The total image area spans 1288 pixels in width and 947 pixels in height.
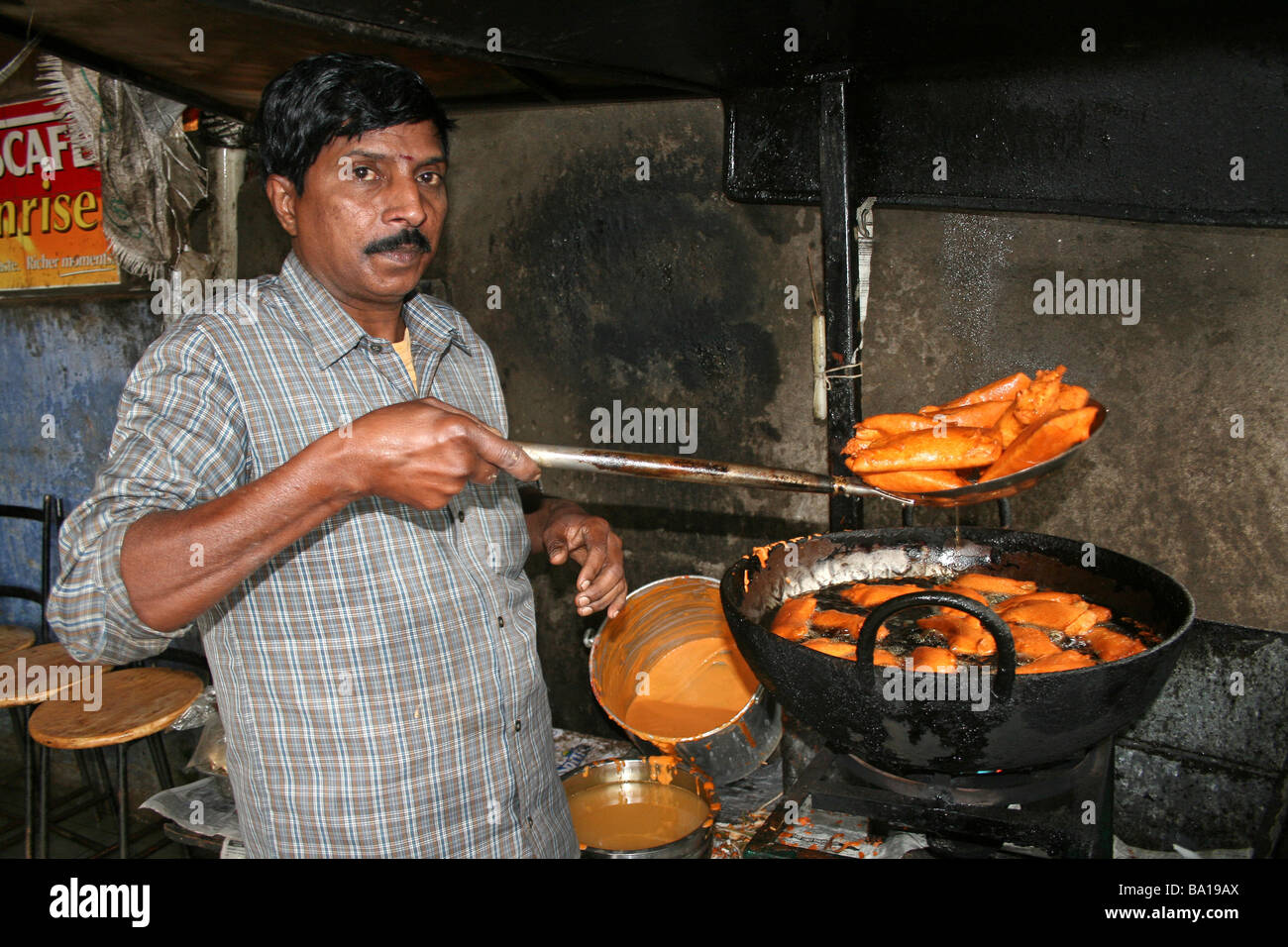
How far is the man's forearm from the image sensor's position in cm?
155

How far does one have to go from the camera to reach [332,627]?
6.36 feet

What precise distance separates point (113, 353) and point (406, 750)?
14.5 feet

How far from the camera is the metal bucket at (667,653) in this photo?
3.60m

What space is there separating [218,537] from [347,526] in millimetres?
439

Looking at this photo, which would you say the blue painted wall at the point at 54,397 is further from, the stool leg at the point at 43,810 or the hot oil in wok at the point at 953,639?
the hot oil in wok at the point at 953,639

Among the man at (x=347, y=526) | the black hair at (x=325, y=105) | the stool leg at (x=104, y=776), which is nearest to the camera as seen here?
the man at (x=347, y=526)

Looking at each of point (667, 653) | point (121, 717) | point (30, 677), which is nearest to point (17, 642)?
point (30, 677)

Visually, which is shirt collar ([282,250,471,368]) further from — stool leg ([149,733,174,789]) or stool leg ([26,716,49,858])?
stool leg ([149,733,174,789])

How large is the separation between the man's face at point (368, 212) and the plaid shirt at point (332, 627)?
0.27ft

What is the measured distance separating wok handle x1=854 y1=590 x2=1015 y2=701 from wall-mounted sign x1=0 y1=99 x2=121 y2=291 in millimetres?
4930

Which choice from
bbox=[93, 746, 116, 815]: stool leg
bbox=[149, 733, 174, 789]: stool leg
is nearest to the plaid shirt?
bbox=[149, 733, 174, 789]: stool leg

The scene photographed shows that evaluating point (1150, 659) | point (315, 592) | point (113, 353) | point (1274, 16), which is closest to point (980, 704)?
point (1150, 659)

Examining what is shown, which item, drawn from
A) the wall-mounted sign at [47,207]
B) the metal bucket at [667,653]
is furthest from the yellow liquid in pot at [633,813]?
the wall-mounted sign at [47,207]

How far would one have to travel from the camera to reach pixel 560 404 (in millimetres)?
4391
